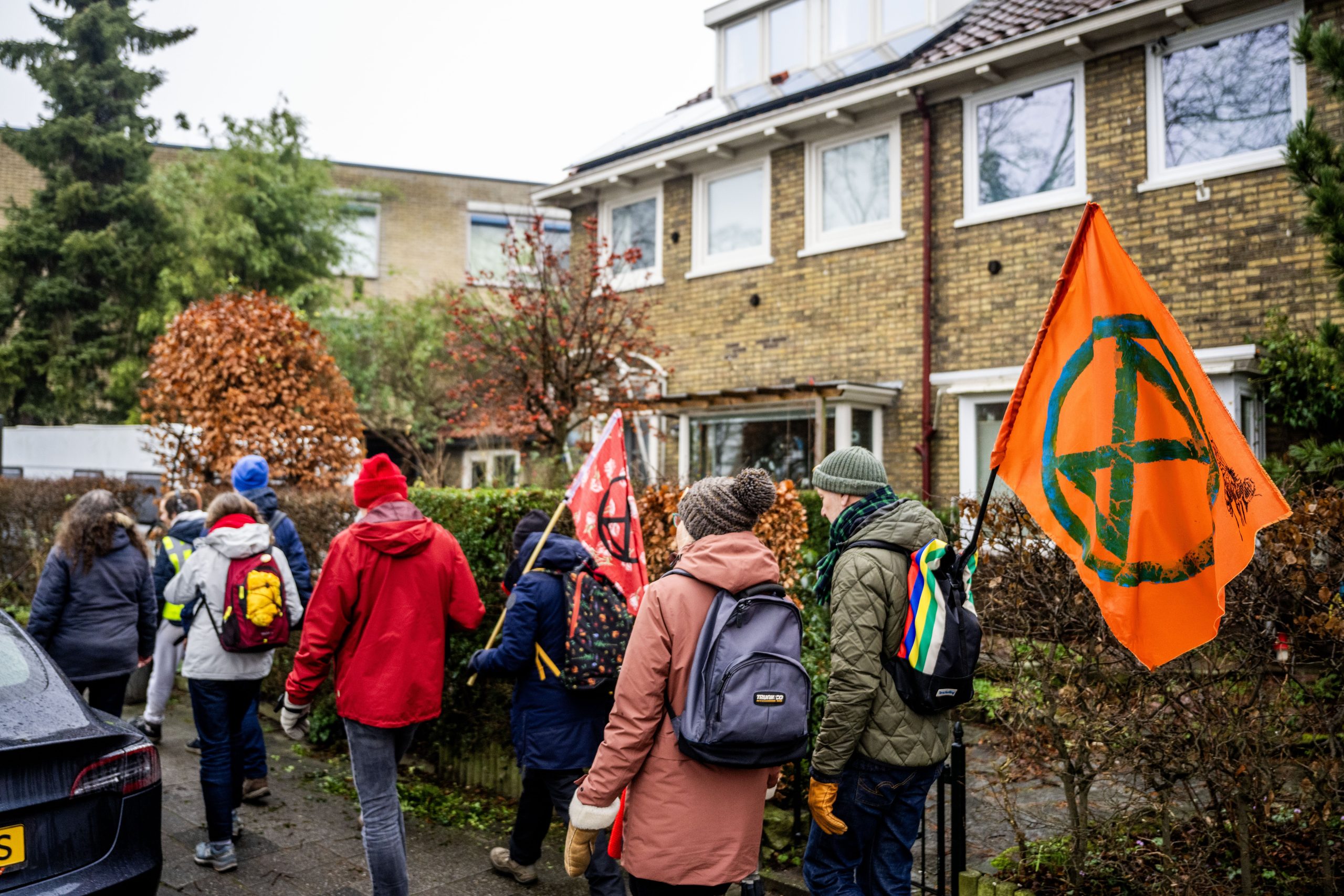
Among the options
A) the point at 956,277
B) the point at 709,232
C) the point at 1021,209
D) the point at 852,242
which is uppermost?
the point at 709,232

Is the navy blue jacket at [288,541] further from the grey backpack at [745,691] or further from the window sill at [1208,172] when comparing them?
the window sill at [1208,172]

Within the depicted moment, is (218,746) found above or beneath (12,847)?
beneath

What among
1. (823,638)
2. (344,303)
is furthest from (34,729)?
(344,303)

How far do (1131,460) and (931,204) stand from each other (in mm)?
9883

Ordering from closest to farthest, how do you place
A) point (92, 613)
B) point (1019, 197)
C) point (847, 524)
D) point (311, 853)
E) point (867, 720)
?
point (867, 720)
point (847, 524)
point (311, 853)
point (92, 613)
point (1019, 197)

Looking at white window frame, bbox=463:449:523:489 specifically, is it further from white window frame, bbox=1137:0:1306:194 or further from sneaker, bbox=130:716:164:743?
white window frame, bbox=1137:0:1306:194

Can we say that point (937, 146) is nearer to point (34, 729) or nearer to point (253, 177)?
point (34, 729)

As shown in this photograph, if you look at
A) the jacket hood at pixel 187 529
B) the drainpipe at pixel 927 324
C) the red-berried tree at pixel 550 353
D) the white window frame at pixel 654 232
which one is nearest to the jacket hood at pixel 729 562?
the jacket hood at pixel 187 529

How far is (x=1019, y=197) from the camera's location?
11.8 m

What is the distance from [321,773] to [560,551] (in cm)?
331

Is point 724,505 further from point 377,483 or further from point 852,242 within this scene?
point 852,242

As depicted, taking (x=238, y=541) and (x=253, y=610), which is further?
(x=238, y=541)

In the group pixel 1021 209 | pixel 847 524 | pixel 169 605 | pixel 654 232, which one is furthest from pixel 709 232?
pixel 847 524

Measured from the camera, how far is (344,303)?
25562mm
